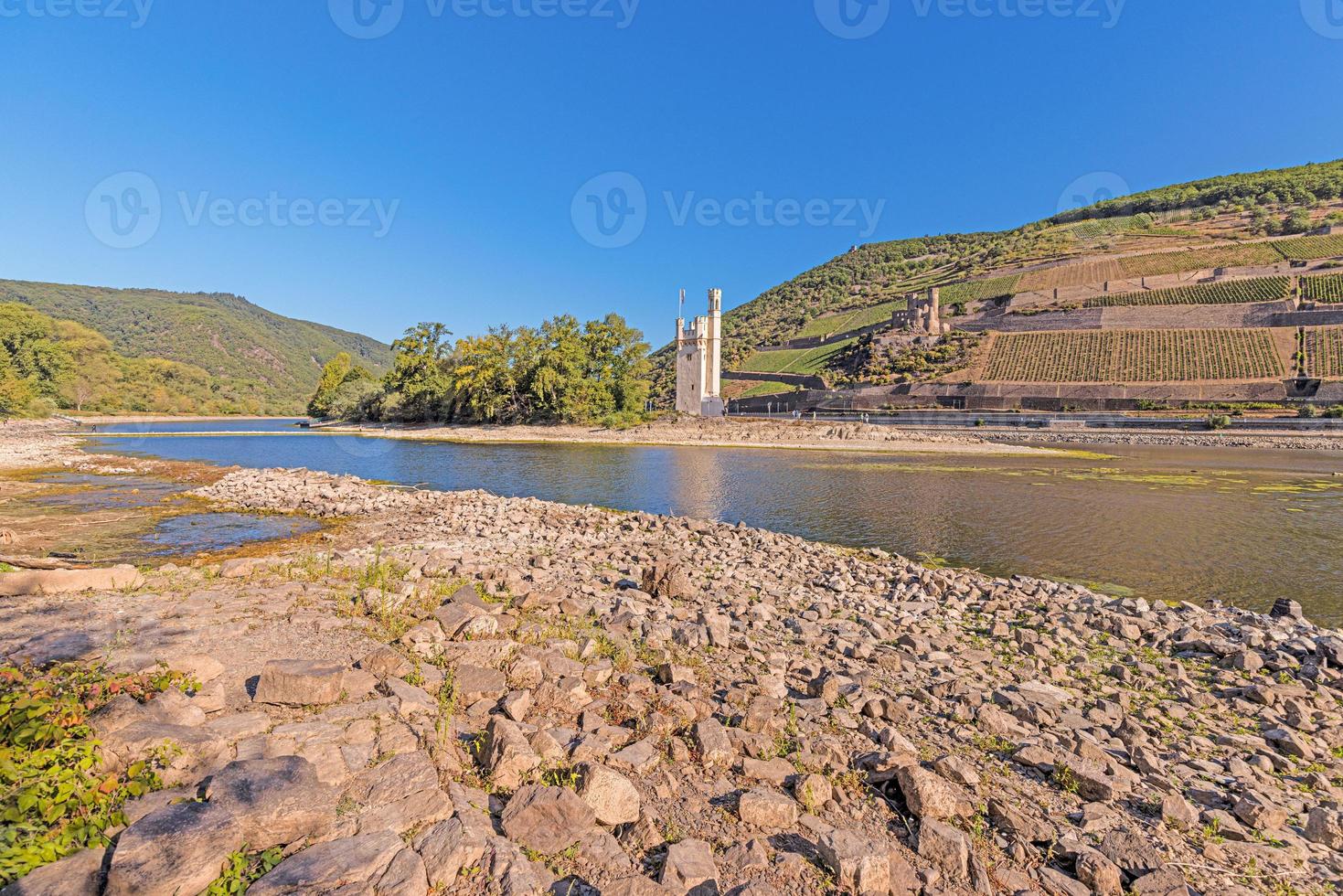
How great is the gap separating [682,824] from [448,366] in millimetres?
75236

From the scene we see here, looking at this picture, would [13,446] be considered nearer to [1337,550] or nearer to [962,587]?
[962,587]

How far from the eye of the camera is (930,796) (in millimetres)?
3645

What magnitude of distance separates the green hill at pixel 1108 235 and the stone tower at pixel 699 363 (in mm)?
27477

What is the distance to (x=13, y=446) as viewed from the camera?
33875mm

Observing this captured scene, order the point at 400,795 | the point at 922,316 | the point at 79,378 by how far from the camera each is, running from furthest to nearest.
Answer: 1. the point at 922,316
2. the point at 79,378
3. the point at 400,795

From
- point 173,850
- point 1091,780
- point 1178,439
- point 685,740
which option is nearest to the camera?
point 173,850

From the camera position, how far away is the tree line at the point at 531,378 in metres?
62.7

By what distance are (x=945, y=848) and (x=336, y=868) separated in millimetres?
3161

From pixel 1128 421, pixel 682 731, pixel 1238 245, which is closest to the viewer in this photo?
pixel 682 731

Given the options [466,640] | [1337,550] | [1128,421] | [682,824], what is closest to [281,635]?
[466,640]

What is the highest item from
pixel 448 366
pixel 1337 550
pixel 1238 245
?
pixel 1238 245

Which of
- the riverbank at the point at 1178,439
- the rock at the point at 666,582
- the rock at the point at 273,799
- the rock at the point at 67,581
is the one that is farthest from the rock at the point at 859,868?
the riverbank at the point at 1178,439

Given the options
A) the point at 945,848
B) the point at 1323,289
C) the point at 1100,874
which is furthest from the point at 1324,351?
the point at 945,848

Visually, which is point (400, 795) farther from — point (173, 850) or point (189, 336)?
point (189, 336)
